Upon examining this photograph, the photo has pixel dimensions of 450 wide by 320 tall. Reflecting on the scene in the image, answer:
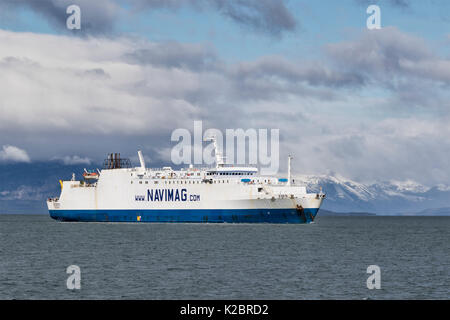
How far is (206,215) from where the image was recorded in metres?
94.7

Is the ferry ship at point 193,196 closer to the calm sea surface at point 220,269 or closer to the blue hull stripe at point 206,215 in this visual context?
the blue hull stripe at point 206,215

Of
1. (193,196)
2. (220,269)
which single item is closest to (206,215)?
(193,196)

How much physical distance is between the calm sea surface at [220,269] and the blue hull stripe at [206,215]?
2218cm

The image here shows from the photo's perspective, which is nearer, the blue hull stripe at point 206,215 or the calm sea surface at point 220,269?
the calm sea surface at point 220,269

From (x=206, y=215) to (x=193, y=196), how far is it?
3.48 m

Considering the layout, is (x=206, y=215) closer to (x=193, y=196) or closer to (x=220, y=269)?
(x=193, y=196)

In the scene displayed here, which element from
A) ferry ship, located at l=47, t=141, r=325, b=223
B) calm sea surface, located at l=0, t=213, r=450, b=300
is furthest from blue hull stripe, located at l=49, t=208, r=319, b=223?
calm sea surface, located at l=0, t=213, r=450, b=300

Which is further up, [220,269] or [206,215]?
[206,215]

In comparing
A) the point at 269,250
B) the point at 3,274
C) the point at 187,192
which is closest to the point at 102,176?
the point at 187,192

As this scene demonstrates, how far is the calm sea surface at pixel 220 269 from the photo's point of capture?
34312mm

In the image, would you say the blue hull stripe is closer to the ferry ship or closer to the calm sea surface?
the ferry ship

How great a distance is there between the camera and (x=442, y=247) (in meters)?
68.4

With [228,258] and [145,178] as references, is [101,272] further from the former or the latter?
[145,178]

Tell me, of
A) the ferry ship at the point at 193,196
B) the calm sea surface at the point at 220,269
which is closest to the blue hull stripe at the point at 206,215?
the ferry ship at the point at 193,196
